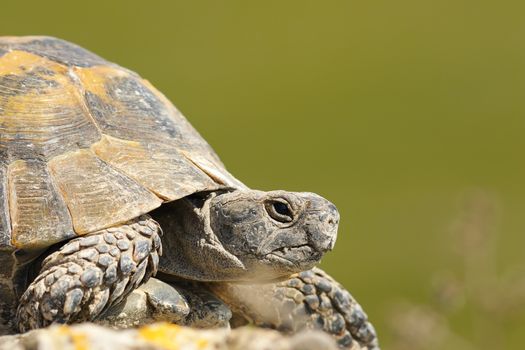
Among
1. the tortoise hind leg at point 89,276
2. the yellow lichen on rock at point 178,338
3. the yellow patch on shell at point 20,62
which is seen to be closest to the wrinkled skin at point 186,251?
the tortoise hind leg at point 89,276

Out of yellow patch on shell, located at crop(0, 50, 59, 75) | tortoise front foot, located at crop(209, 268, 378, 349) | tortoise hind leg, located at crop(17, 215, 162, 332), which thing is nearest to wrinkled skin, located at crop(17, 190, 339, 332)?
tortoise hind leg, located at crop(17, 215, 162, 332)

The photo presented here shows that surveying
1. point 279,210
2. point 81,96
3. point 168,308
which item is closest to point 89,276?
point 168,308

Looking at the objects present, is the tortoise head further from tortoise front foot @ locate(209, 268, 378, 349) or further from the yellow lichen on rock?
the yellow lichen on rock

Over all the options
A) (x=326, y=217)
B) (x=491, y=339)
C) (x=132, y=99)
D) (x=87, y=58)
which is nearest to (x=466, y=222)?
(x=491, y=339)

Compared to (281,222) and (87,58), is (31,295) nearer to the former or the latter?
(281,222)

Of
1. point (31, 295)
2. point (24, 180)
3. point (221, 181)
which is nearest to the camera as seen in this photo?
point (31, 295)

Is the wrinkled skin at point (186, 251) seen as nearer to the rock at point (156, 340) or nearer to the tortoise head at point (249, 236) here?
the tortoise head at point (249, 236)
